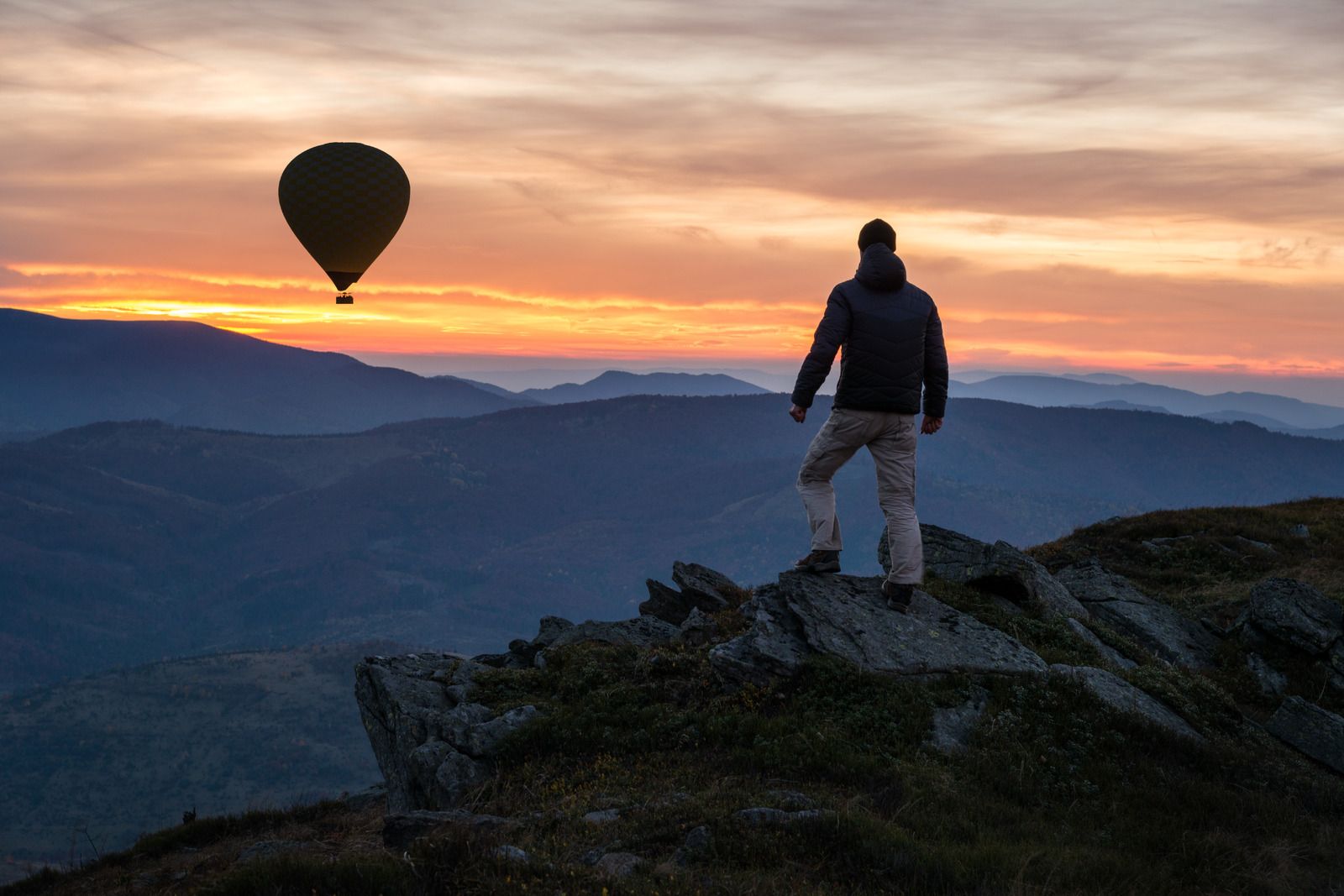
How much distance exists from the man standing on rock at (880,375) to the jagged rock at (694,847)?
16.4 feet

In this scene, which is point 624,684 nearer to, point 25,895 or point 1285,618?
point 1285,618

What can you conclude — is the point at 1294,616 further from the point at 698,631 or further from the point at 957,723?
the point at 698,631

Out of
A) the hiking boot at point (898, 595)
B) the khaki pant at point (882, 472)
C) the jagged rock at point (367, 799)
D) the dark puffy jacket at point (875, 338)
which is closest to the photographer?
the dark puffy jacket at point (875, 338)

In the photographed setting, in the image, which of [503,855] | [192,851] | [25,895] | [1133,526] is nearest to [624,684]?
[503,855]

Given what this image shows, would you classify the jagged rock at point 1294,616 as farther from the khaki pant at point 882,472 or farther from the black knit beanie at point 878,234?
the black knit beanie at point 878,234

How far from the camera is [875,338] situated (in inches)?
492

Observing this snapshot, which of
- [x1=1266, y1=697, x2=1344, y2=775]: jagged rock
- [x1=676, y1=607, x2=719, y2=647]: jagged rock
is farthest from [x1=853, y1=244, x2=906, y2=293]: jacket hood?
[x1=1266, y1=697, x2=1344, y2=775]: jagged rock

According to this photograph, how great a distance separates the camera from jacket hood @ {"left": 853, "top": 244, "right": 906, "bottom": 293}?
12414 mm

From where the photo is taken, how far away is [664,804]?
9711 millimetres

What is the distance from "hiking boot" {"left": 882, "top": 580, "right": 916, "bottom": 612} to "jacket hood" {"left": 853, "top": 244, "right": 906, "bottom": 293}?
4.27 m

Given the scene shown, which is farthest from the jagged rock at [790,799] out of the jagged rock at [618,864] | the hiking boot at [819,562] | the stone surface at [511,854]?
the hiking boot at [819,562]

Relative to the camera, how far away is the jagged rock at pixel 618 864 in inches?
320

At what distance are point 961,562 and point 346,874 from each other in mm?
12492

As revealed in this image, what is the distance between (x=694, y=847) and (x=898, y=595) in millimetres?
6043
